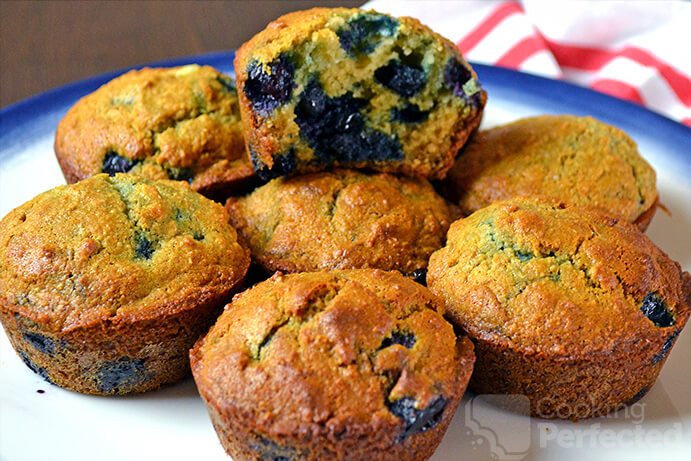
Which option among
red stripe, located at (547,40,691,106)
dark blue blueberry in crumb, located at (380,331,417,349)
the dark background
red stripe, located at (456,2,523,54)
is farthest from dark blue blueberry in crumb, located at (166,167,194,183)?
red stripe, located at (547,40,691,106)

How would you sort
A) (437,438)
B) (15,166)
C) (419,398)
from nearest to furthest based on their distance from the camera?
(419,398) < (437,438) < (15,166)

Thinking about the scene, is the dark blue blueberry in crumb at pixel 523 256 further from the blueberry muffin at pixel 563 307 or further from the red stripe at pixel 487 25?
the red stripe at pixel 487 25

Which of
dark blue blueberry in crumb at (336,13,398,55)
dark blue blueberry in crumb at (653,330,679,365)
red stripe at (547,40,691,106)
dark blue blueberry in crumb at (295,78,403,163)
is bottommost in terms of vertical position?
dark blue blueberry in crumb at (653,330,679,365)

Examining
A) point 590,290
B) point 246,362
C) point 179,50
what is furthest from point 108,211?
point 179,50

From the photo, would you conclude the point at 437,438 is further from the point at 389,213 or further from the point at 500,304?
the point at 389,213

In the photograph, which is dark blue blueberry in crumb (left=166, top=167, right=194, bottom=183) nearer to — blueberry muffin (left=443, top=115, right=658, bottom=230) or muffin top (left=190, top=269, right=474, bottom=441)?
muffin top (left=190, top=269, right=474, bottom=441)
